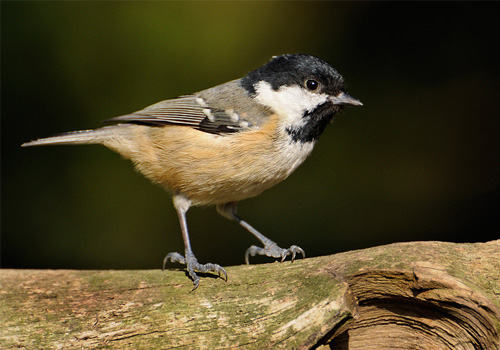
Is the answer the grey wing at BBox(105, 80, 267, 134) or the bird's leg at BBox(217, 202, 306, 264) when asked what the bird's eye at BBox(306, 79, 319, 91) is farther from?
the bird's leg at BBox(217, 202, 306, 264)

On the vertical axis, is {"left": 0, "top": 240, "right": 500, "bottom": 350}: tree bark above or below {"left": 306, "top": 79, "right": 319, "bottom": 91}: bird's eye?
below

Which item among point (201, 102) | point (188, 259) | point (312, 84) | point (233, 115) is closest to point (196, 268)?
point (188, 259)

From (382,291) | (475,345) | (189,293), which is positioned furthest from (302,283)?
(475,345)

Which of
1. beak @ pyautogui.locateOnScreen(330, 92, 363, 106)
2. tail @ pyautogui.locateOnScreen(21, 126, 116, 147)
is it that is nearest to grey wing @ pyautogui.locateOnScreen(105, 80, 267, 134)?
tail @ pyautogui.locateOnScreen(21, 126, 116, 147)

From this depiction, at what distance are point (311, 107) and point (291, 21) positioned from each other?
3.82 feet

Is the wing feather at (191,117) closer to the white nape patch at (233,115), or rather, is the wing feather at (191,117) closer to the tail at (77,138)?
the white nape patch at (233,115)

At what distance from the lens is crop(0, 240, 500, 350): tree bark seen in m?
1.76

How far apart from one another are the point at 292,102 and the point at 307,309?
1.05 m

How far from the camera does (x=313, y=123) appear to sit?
8.09 feet

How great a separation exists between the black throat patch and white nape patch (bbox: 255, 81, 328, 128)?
19 mm

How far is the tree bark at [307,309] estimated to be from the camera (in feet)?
5.77

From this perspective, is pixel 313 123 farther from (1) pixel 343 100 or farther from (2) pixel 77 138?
(2) pixel 77 138

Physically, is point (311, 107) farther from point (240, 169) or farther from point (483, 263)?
point (483, 263)

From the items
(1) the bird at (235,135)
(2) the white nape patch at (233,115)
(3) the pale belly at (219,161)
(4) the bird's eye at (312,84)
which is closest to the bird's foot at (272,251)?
(1) the bird at (235,135)
